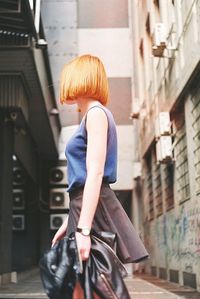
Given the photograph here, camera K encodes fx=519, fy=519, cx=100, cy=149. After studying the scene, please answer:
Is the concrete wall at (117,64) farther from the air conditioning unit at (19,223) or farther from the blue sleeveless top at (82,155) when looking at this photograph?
the blue sleeveless top at (82,155)

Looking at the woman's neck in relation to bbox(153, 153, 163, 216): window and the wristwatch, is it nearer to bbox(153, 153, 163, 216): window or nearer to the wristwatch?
the wristwatch

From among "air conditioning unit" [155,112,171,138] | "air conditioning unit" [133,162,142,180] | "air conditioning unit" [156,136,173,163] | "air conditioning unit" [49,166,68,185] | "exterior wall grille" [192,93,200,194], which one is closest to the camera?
"exterior wall grille" [192,93,200,194]

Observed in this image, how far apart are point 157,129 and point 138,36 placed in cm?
620

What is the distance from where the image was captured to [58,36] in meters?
16.5

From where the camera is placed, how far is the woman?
6.45 ft

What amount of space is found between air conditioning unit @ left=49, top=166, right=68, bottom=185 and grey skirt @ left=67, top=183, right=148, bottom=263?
14.5m

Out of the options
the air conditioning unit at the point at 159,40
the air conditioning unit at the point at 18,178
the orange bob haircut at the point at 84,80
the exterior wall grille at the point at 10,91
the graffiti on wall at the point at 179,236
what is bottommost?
the graffiti on wall at the point at 179,236

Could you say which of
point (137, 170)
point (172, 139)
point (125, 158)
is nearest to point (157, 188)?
point (172, 139)

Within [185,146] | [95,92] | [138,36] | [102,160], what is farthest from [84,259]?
[138,36]

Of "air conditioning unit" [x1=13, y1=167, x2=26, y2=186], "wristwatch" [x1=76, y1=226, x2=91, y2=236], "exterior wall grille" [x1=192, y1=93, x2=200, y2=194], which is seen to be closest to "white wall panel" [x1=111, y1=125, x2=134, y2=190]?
"air conditioning unit" [x1=13, y1=167, x2=26, y2=186]

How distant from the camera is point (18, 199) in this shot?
17.0 m

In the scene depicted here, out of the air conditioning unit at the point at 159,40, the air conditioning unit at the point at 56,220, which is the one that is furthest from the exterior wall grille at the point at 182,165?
the air conditioning unit at the point at 56,220

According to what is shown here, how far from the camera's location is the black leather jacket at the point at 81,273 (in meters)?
1.82

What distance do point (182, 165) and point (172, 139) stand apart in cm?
101
